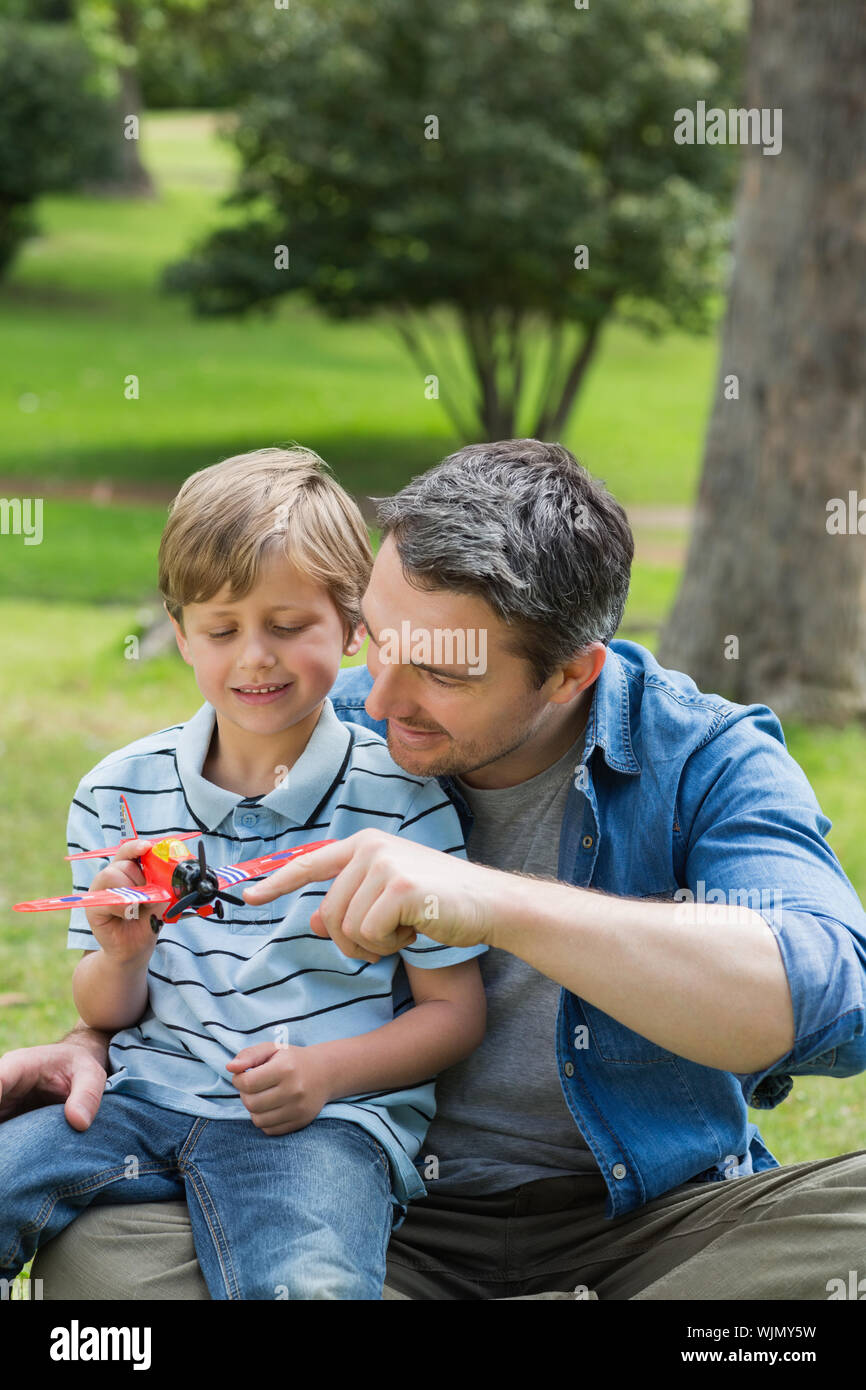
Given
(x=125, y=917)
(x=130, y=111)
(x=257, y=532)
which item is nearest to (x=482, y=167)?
(x=257, y=532)

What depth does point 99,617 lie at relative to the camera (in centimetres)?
1179

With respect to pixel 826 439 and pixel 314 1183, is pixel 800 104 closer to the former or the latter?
pixel 826 439

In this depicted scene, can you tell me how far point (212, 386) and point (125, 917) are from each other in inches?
919

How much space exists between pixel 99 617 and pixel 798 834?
32.8ft

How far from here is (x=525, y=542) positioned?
2387mm

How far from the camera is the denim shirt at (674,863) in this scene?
7.56 feet

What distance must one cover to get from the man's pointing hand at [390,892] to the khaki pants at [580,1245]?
585mm

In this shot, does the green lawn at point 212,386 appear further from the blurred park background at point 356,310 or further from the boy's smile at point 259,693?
the boy's smile at point 259,693

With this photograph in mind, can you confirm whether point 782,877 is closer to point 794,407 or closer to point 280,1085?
point 280,1085

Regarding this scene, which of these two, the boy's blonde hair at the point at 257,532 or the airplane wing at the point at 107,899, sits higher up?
the boy's blonde hair at the point at 257,532

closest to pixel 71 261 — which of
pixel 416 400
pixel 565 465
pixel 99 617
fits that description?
pixel 416 400

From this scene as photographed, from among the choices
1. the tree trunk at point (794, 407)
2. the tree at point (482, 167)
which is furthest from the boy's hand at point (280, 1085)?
the tree at point (482, 167)

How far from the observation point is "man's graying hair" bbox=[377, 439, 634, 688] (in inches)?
92.8

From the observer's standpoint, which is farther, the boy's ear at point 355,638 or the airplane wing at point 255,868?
the boy's ear at point 355,638
